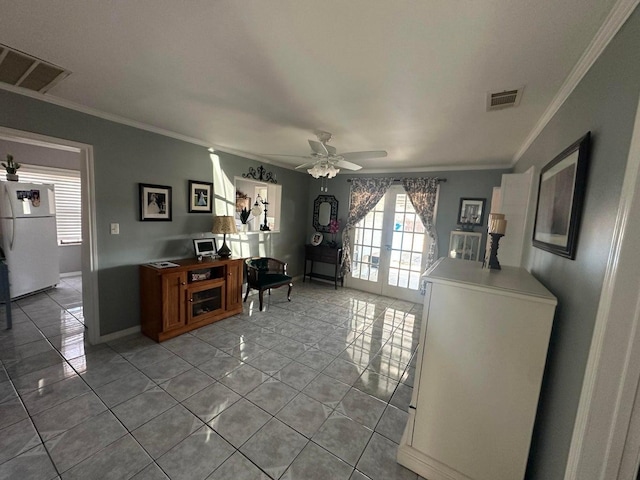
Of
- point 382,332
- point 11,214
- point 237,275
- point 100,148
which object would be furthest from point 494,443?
point 11,214

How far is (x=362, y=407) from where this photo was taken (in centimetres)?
203

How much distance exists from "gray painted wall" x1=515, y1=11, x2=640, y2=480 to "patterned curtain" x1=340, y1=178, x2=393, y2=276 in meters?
3.31

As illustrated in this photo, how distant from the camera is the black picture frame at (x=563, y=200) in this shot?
1.16m

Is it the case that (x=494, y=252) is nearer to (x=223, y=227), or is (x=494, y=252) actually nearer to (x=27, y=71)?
(x=223, y=227)

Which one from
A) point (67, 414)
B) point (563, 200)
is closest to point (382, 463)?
point (563, 200)

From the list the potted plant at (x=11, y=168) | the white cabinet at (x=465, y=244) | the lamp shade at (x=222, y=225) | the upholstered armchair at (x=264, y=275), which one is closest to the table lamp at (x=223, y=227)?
the lamp shade at (x=222, y=225)

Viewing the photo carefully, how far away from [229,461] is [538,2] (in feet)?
8.89

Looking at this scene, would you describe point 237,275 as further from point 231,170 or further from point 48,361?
point 48,361

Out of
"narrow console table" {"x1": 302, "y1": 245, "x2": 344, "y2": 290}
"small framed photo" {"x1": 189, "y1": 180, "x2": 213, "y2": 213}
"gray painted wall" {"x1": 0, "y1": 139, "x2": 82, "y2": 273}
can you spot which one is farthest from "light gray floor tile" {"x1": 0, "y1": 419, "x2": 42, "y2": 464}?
"gray painted wall" {"x1": 0, "y1": 139, "x2": 82, "y2": 273}

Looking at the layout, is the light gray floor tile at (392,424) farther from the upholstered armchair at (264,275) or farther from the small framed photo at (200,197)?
the small framed photo at (200,197)

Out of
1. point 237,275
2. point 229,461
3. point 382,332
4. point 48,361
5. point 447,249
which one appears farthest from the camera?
point 447,249

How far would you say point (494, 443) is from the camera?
1359 mm

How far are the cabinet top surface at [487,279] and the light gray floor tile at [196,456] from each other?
65.1 inches

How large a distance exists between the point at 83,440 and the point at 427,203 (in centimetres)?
468
